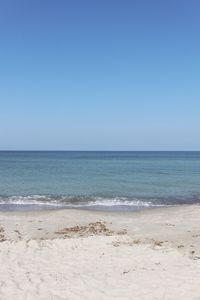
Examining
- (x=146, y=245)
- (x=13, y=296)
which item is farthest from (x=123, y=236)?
(x=13, y=296)

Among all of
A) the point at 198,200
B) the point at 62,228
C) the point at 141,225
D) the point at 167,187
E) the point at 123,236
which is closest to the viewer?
the point at 123,236

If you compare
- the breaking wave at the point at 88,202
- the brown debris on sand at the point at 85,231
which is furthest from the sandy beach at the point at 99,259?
the breaking wave at the point at 88,202

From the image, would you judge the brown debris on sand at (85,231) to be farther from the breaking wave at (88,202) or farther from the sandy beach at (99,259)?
the breaking wave at (88,202)

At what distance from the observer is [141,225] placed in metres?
15.5

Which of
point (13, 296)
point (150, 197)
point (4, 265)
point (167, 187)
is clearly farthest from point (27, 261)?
point (167, 187)

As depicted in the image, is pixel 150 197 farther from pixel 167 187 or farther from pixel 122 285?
pixel 122 285

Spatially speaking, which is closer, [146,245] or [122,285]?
[122,285]

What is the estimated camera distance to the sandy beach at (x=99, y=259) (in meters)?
7.80

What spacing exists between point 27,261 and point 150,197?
15.9 m

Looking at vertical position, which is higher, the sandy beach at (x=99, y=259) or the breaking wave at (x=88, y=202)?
the sandy beach at (x=99, y=259)

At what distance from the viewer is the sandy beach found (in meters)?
7.80

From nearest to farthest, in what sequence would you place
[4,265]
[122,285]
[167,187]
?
[122,285] → [4,265] → [167,187]

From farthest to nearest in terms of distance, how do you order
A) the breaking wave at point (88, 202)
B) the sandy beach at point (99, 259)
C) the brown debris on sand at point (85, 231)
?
the breaking wave at point (88, 202) < the brown debris on sand at point (85, 231) < the sandy beach at point (99, 259)

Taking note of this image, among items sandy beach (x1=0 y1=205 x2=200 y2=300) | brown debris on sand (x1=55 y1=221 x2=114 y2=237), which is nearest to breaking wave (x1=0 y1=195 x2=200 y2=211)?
sandy beach (x1=0 y1=205 x2=200 y2=300)
